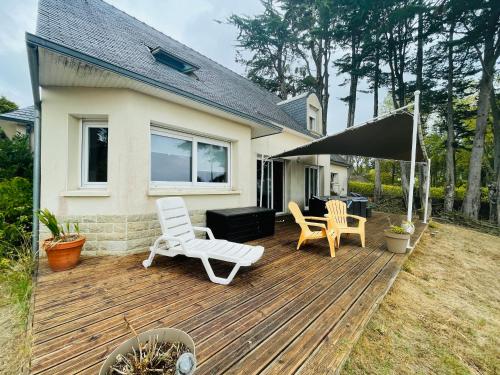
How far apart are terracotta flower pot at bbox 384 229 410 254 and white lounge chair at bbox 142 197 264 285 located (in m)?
3.34

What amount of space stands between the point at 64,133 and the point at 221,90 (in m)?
4.98

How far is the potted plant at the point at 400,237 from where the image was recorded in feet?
15.9

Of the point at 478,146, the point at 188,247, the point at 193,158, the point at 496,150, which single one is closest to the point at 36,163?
the point at 193,158

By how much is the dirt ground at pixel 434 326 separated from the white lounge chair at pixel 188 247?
1.67 meters

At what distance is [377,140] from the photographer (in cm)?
659

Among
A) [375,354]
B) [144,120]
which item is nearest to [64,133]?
[144,120]

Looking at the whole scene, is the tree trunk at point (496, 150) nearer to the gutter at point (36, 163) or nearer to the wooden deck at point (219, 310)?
the wooden deck at point (219, 310)

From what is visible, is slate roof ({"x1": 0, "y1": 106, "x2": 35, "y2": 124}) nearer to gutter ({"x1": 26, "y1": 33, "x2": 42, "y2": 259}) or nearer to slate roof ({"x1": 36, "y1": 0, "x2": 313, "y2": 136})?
slate roof ({"x1": 36, "y1": 0, "x2": 313, "y2": 136})

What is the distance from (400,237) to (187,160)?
521cm

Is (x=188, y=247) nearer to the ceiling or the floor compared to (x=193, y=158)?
nearer to the floor

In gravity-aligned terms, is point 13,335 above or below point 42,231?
below

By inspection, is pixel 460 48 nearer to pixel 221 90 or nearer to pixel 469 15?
pixel 469 15

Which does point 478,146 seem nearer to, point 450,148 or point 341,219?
point 450,148

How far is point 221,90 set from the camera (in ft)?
25.3
